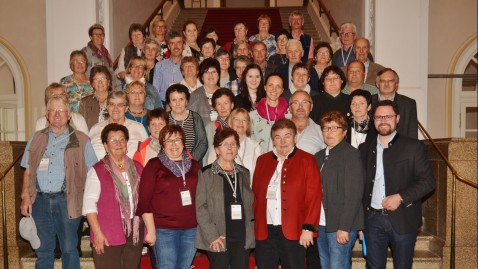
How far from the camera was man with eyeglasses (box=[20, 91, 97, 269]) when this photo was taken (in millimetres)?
5023

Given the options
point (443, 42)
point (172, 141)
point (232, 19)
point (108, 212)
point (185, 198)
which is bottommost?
point (108, 212)

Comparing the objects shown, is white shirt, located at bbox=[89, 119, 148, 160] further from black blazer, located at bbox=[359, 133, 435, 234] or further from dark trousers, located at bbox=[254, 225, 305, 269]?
black blazer, located at bbox=[359, 133, 435, 234]

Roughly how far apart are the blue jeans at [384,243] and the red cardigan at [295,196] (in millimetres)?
492

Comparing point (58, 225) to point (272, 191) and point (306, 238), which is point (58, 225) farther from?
point (306, 238)

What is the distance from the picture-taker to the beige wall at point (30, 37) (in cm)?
1131

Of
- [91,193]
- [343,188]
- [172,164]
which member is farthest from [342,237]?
[91,193]

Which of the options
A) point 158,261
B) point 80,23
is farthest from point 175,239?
point 80,23

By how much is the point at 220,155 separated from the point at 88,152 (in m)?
1.32

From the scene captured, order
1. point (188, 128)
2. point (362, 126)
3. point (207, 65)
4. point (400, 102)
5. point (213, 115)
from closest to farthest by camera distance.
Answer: point (362, 126) → point (188, 128) → point (400, 102) → point (213, 115) → point (207, 65)

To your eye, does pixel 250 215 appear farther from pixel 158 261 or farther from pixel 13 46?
pixel 13 46

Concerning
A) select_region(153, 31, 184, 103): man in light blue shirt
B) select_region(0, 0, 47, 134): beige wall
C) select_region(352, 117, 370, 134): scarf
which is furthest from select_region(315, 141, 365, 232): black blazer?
select_region(0, 0, 47, 134): beige wall

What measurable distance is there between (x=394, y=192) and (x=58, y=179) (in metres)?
3.02

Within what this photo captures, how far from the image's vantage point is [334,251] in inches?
186

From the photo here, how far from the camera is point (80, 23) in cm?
930
